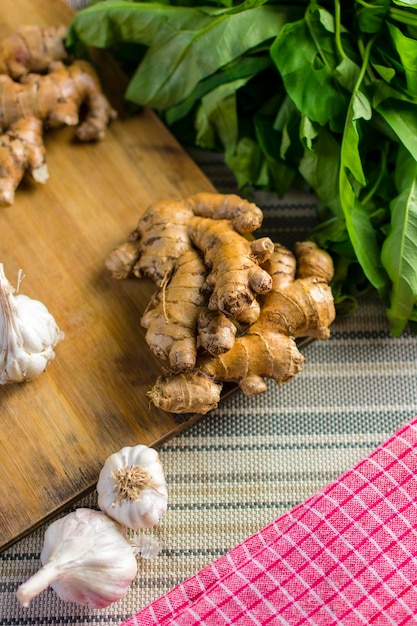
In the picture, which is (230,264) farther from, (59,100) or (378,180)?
(59,100)

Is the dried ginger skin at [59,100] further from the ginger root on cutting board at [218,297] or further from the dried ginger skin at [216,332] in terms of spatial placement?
the dried ginger skin at [216,332]

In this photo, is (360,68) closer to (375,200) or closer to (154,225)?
(375,200)

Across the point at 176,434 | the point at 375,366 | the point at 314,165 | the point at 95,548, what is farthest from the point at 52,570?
the point at 314,165

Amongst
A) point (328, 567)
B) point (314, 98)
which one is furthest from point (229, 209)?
point (328, 567)

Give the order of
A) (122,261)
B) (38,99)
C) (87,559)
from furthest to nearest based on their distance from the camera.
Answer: (38,99)
(122,261)
(87,559)

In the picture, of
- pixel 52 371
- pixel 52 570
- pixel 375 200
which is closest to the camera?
pixel 52 570

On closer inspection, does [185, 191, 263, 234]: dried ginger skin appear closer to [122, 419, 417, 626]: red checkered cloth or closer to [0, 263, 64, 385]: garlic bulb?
[0, 263, 64, 385]: garlic bulb

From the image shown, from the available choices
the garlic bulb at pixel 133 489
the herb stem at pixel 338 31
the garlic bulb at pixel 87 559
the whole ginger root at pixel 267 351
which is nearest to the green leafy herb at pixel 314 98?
the herb stem at pixel 338 31
